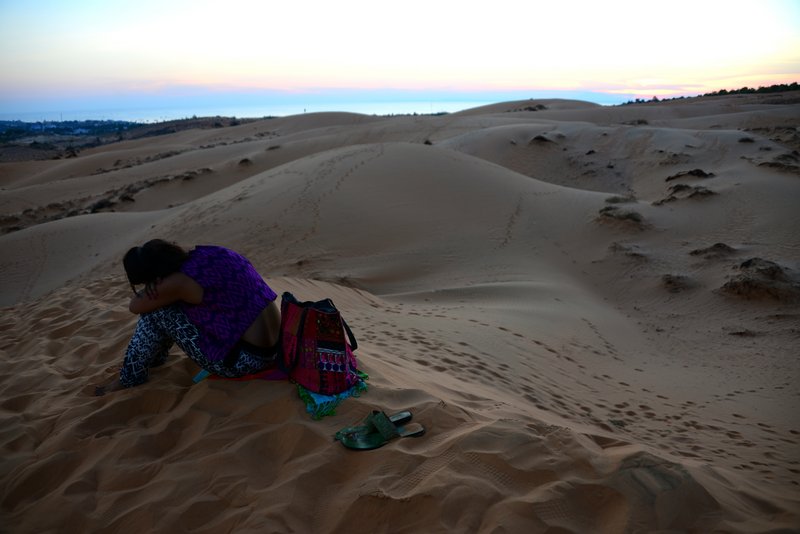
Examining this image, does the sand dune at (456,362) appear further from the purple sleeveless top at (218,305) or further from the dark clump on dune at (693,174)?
the purple sleeveless top at (218,305)

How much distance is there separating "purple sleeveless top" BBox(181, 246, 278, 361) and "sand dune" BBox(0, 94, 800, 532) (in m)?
0.33

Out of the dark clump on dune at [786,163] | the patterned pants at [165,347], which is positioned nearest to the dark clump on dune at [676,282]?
the dark clump on dune at [786,163]

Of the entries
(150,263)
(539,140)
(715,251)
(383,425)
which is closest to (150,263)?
(150,263)

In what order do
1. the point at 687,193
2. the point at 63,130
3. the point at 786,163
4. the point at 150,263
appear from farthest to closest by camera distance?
the point at 63,130
the point at 786,163
the point at 687,193
the point at 150,263

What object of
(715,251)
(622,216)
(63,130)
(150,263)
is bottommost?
(715,251)

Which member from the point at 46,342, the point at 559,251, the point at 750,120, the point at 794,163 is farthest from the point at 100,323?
the point at 750,120

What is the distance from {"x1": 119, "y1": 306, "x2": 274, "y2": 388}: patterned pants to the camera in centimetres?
316

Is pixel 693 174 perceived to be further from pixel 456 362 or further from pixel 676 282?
pixel 456 362

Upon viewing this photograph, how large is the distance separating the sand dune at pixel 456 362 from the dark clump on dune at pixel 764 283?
0.04 metres

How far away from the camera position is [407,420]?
277cm

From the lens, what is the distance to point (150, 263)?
3020 millimetres

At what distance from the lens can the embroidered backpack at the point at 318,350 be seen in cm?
299

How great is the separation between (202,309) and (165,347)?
56cm

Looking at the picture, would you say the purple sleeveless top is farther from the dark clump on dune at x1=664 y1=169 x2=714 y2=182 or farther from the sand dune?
the dark clump on dune at x1=664 y1=169 x2=714 y2=182
